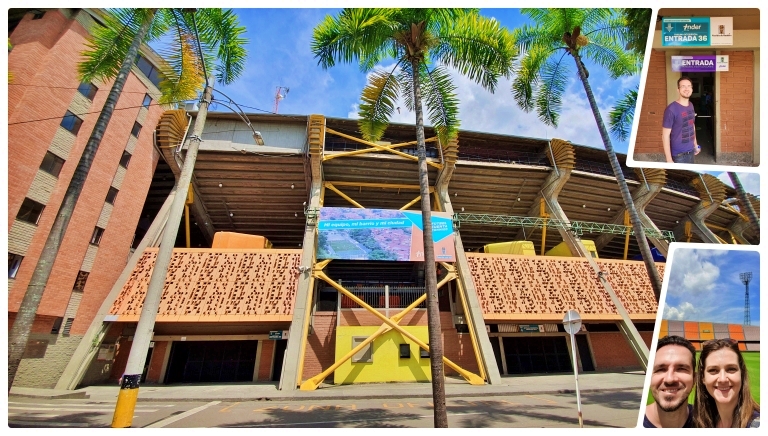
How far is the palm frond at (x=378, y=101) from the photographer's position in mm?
10906

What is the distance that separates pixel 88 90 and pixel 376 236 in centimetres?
1661

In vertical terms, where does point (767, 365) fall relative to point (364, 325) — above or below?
below

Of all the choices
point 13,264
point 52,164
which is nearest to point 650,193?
point 52,164

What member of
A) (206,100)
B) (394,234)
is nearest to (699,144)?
(206,100)

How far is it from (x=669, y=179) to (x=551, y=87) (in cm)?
2191

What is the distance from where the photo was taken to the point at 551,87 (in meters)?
12.0

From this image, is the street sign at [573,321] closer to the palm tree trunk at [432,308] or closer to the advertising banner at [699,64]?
the palm tree trunk at [432,308]

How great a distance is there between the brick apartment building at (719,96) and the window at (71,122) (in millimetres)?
22874

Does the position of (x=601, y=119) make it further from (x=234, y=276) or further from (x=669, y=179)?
(x=669, y=179)

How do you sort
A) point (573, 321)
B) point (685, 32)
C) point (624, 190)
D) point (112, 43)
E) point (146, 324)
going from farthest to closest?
point (624, 190), point (112, 43), point (573, 321), point (146, 324), point (685, 32)

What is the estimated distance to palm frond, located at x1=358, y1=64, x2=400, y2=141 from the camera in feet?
35.8

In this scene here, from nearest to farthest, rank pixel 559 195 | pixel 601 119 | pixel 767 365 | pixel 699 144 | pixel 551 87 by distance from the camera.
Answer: pixel 767 365 → pixel 699 144 → pixel 601 119 → pixel 551 87 → pixel 559 195

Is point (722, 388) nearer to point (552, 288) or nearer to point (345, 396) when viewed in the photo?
point (345, 396)

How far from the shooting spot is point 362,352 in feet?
55.1
